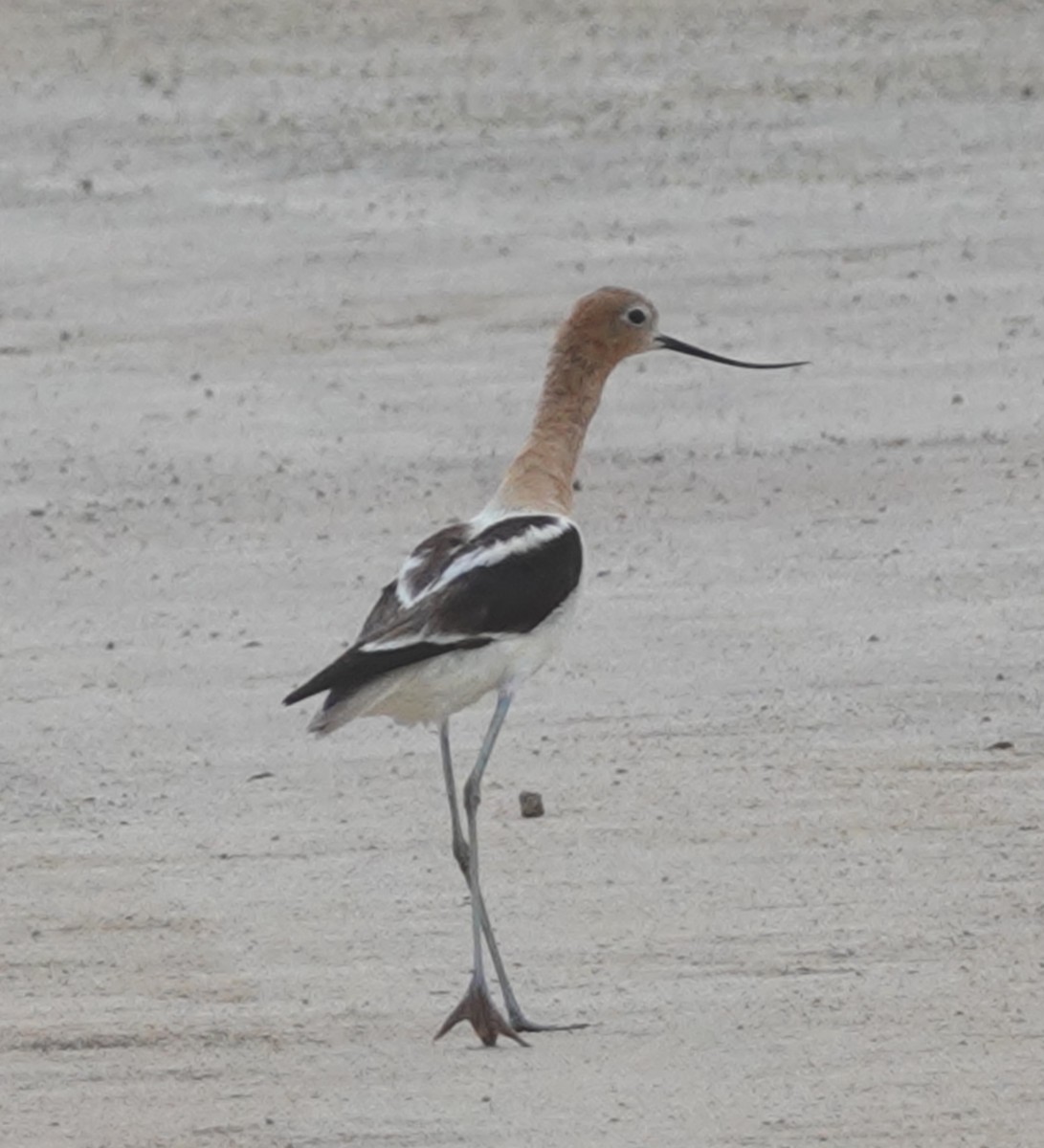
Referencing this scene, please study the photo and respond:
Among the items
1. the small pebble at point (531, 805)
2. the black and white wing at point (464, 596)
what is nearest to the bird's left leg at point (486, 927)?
the black and white wing at point (464, 596)

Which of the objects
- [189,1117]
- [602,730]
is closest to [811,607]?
[602,730]

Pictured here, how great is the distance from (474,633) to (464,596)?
8 cm

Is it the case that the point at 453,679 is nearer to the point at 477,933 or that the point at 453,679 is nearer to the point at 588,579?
the point at 477,933

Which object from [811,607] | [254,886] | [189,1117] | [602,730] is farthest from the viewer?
[811,607]

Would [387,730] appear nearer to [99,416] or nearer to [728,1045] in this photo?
[728,1045]

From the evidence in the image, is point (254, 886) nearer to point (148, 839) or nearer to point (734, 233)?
point (148, 839)

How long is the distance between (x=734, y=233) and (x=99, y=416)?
131 inches

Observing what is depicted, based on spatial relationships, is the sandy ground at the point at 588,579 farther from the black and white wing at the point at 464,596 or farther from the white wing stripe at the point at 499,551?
the white wing stripe at the point at 499,551

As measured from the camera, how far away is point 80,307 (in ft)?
48.0

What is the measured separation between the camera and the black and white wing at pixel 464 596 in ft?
23.4

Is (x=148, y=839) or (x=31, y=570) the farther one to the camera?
(x=31, y=570)

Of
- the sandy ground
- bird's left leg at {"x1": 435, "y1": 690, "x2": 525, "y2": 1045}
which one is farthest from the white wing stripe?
the sandy ground

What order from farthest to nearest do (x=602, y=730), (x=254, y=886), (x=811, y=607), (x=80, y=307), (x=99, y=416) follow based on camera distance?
(x=80, y=307)
(x=99, y=416)
(x=811, y=607)
(x=602, y=730)
(x=254, y=886)

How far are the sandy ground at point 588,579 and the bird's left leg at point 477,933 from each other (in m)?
0.06
